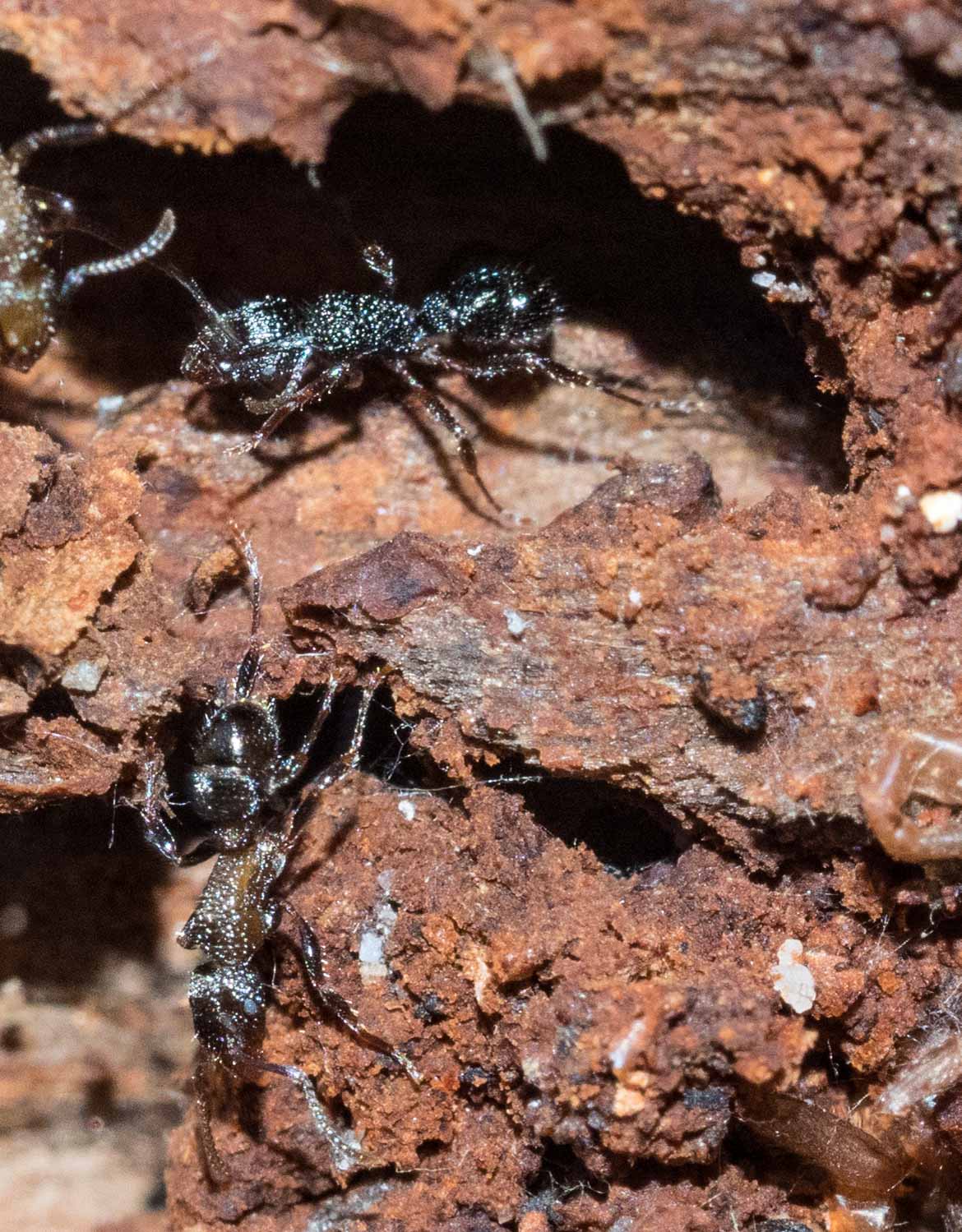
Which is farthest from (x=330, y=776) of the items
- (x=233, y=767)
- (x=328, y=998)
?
(x=328, y=998)

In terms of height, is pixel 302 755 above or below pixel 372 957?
above

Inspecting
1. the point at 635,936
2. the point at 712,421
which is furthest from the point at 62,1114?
the point at 712,421

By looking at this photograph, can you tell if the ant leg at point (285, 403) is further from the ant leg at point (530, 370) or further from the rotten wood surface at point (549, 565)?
the ant leg at point (530, 370)

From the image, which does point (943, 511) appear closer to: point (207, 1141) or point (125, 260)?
point (125, 260)

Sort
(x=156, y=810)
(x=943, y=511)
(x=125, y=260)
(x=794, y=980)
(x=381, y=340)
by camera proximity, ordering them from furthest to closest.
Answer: (x=381, y=340)
(x=156, y=810)
(x=125, y=260)
(x=794, y=980)
(x=943, y=511)

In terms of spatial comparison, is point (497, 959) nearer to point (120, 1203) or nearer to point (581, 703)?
point (581, 703)

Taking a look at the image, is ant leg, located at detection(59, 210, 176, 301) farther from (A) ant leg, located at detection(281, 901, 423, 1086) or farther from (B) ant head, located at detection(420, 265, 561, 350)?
(A) ant leg, located at detection(281, 901, 423, 1086)
